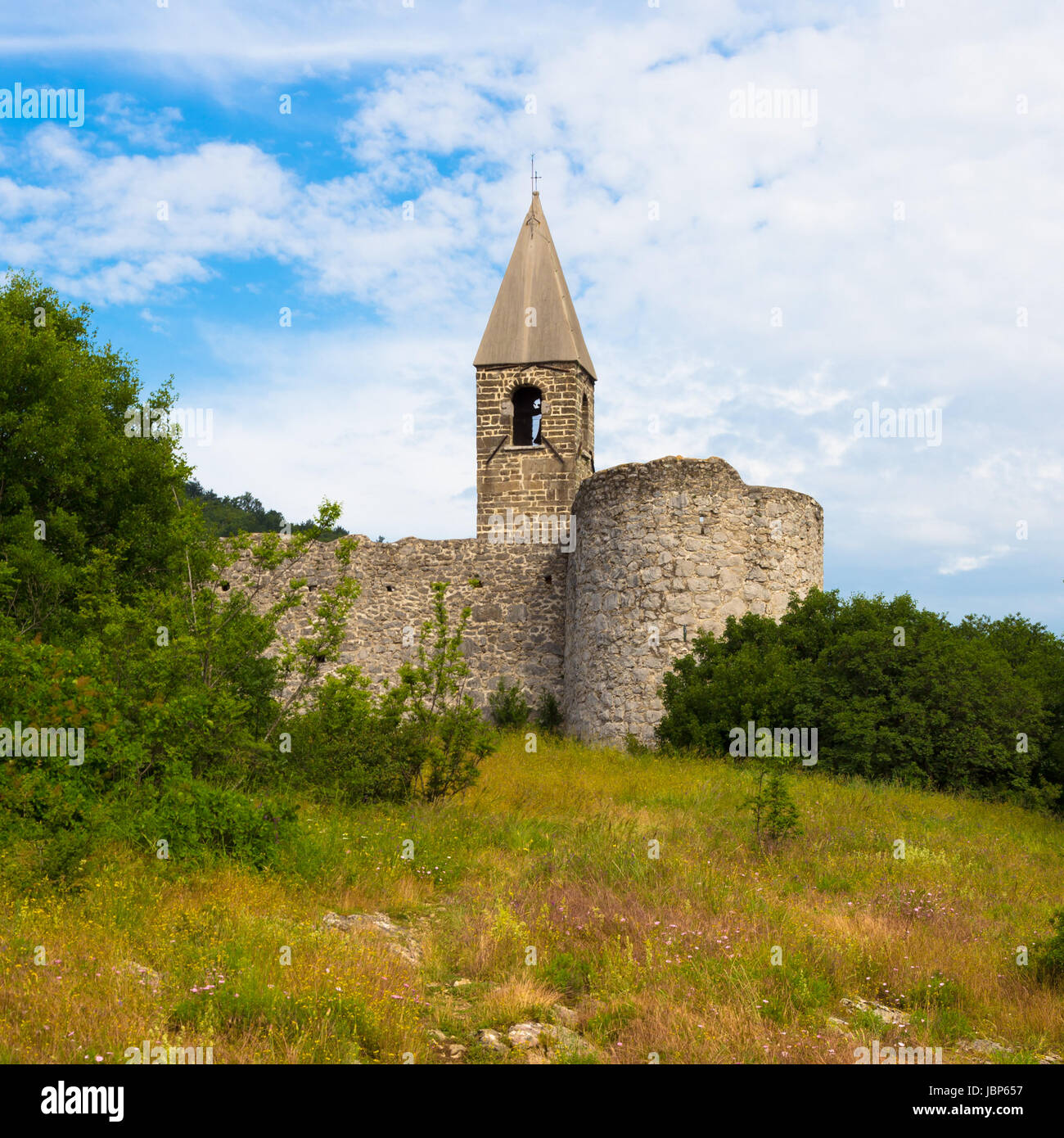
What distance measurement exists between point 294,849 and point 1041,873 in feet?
24.1

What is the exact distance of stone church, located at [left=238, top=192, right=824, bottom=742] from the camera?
16.6 metres

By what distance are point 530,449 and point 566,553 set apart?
2.66m

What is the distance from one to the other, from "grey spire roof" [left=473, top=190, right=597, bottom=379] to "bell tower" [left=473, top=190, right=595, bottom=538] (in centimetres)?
3

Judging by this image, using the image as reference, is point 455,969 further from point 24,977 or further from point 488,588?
point 488,588

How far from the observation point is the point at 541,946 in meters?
6.86

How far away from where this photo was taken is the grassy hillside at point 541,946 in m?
5.21

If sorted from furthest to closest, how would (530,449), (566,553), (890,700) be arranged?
(530,449)
(566,553)
(890,700)

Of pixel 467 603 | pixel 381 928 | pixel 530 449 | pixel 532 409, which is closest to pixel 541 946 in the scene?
pixel 381 928

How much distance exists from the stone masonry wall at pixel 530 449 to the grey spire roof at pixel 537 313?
0.30m

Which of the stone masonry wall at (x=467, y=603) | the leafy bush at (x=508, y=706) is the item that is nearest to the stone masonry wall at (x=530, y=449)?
the stone masonry wall at (x=467, y=603)

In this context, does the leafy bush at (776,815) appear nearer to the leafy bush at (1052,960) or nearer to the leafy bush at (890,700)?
the leafy bush at (1052,960)

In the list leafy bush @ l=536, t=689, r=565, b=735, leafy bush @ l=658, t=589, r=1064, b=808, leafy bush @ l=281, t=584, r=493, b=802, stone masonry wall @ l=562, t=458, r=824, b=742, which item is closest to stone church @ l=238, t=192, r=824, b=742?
stone masonry wall @ l=562, t=458, r=824, b=742

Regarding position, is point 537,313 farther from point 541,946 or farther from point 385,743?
point 541,946
